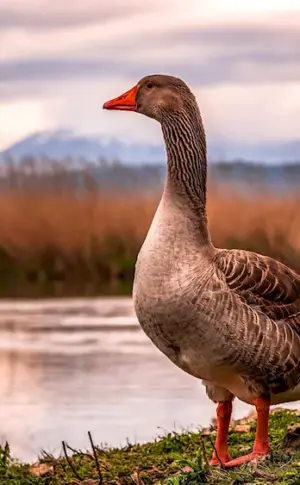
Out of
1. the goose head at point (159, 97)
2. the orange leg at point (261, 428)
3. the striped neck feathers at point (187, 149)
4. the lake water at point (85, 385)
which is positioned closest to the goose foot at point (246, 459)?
the orange leg at point (261, 428)

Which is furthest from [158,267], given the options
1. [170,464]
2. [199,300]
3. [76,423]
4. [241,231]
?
[241,231]

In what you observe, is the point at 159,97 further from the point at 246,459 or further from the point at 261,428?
the point at 246,459

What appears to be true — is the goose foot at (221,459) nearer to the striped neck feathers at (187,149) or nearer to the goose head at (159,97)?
the striped neck feathers at (187,149)

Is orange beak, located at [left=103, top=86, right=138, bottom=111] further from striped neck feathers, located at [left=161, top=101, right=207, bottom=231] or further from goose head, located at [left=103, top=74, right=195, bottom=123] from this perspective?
striped neck feathers, located at [left=161, top=101, right=207, bottom=231]

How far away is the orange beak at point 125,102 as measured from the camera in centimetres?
859

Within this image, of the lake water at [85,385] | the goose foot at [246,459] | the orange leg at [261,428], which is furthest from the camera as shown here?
the lake water at [85,385]

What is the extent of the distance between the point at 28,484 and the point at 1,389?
23.6ft

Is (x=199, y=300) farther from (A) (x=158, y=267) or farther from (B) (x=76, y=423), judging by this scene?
(B) (x=76, y=423)

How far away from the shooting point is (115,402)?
Result: 14.9 metres

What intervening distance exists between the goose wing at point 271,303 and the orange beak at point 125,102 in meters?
1.16

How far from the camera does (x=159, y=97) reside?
8.49 metres

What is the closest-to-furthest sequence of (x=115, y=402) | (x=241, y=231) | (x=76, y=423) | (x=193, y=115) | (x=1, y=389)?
(x=193, y=115), (x=76, y=423), (x=115, y=402), (x=1, y=389), (x=241, y=231)

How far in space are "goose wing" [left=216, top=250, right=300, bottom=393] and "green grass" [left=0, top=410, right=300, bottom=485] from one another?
1.84 ft

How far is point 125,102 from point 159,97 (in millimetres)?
258
